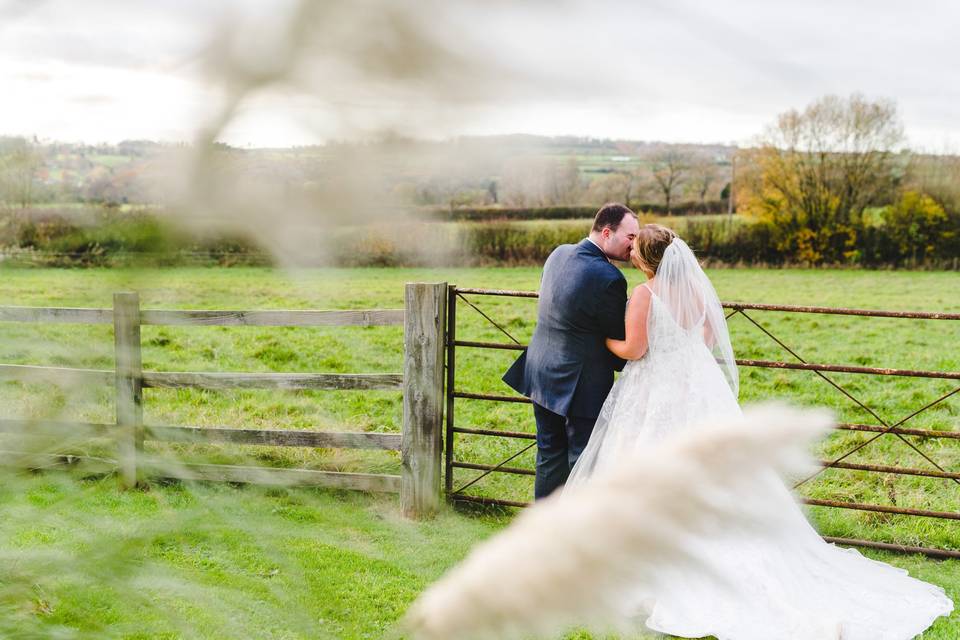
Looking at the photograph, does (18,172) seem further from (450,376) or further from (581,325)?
(450,376)

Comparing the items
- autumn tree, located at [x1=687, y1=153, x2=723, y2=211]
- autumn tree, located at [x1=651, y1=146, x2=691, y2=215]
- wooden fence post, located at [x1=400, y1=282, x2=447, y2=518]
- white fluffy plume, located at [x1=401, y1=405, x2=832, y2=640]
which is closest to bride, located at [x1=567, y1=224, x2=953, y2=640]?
autumn tree, located at [x1=687, y1=153, x2=723, y2=211]

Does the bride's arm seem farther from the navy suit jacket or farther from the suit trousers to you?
the suit trousers

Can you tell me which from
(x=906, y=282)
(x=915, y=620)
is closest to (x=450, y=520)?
(x=915, y=620)

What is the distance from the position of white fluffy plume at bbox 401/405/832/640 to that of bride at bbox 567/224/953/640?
3021 mm

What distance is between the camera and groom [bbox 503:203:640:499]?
3471mm

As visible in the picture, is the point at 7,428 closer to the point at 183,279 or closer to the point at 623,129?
the point at 183,279

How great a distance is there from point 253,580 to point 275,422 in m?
5.59

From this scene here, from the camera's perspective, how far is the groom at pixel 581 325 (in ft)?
11.4

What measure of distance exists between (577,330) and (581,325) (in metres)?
0.04

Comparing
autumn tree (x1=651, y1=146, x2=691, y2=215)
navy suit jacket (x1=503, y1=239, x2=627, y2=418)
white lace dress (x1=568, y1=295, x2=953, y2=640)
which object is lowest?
white lace dress (x1=568, y1=295, x2=953, y2=640)

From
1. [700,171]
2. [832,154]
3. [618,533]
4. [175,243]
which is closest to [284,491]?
[175,243]

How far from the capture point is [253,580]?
628mm

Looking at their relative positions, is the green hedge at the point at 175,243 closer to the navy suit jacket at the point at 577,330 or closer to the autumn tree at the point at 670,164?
the autumn tree at the point at 670,164

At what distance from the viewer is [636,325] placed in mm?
3467
